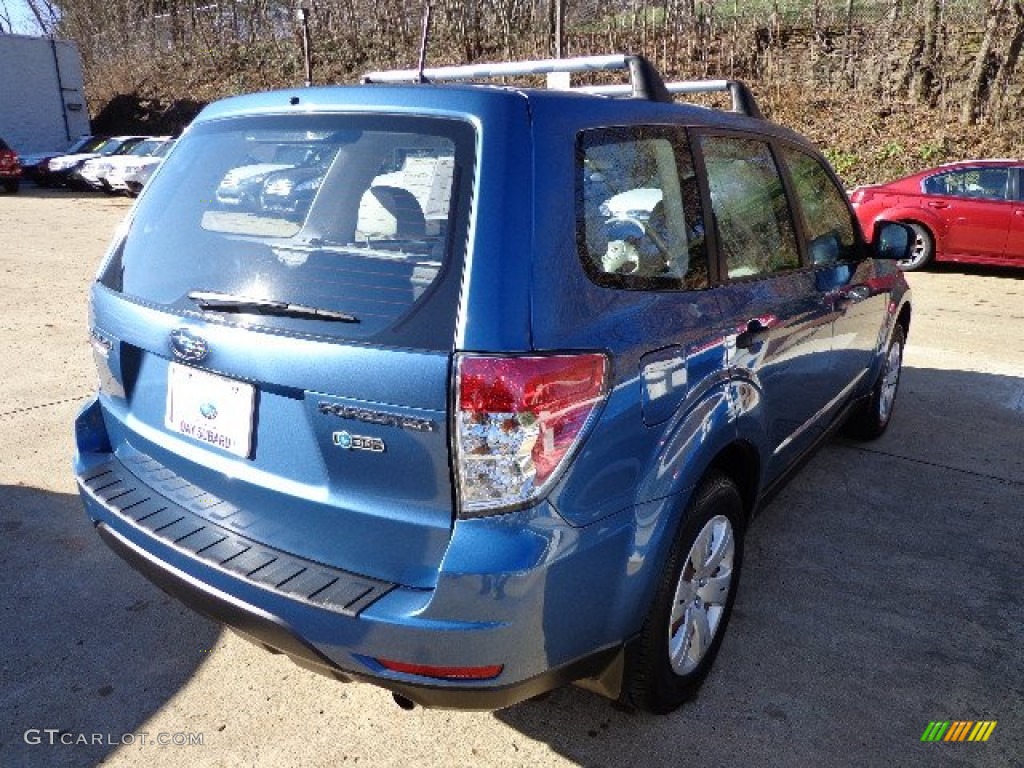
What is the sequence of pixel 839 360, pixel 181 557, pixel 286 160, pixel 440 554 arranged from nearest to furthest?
pixel 440 554
pixel 181 557
pixel 286 160
pixel 839 360

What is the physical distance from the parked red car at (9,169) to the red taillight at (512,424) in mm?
23146

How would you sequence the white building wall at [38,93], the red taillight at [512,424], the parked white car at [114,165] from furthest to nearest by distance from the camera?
the white building wall at [38,93], the parked white car at [114,165], the red taillight at [512,424]

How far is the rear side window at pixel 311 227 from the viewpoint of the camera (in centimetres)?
188

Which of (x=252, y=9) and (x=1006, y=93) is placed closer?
(x=1006, y=93)

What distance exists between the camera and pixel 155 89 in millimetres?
31625

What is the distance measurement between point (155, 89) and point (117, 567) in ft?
109

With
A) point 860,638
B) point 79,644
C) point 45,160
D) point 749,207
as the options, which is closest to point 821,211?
point 749,207

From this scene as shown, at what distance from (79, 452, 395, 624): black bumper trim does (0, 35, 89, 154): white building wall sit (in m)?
30.4

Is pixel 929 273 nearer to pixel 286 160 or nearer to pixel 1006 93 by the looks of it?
pixel 1006 93

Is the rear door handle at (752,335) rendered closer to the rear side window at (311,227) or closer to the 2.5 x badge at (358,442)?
the rear side window at (311,227)

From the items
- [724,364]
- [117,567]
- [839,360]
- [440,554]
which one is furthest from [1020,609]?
[117,567]

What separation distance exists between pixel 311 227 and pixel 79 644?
5.65ft

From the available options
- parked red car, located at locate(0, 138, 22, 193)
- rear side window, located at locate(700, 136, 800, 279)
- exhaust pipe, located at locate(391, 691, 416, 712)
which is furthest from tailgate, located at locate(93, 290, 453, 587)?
parked red car, located at locate(0, 138, 22, 193)

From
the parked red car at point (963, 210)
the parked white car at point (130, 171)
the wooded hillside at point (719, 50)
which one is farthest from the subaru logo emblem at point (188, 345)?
the parked white car at point (130, 171)
